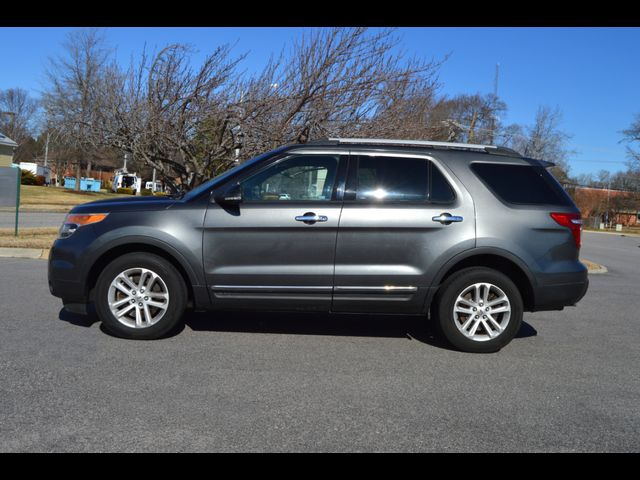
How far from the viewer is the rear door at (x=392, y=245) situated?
5508 millimetres

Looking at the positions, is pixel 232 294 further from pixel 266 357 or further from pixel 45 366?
pixel 45 366

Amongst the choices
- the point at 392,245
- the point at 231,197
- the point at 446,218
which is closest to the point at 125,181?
the point at 231,197

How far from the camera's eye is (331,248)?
5.51 m

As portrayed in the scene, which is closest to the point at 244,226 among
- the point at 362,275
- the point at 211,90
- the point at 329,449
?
the point at 362,275

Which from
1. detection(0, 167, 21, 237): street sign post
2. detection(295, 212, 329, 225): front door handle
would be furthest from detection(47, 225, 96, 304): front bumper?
detection(0, 167, 21, 237): street sign post

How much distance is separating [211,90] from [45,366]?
873cm

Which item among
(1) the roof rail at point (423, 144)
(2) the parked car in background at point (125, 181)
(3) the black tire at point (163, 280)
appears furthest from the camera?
(2) the parked car in background at point (125, 181)

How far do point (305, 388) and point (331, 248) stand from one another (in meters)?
1.49

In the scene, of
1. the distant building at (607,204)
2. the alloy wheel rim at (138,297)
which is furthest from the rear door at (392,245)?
the distant building at (607,204)

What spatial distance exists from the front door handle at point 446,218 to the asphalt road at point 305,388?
125 cm

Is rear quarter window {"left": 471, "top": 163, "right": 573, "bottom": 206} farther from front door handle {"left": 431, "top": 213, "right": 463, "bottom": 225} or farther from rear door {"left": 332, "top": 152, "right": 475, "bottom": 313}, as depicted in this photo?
front door handle {"left": 431, "top": 213, "right": 463, "bottom": 225}

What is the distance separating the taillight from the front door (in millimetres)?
2086

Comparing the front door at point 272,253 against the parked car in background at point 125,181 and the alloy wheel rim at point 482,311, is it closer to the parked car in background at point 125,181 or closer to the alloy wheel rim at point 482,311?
the alloy wheel rim at point 482,311

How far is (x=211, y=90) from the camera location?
12.4 m
